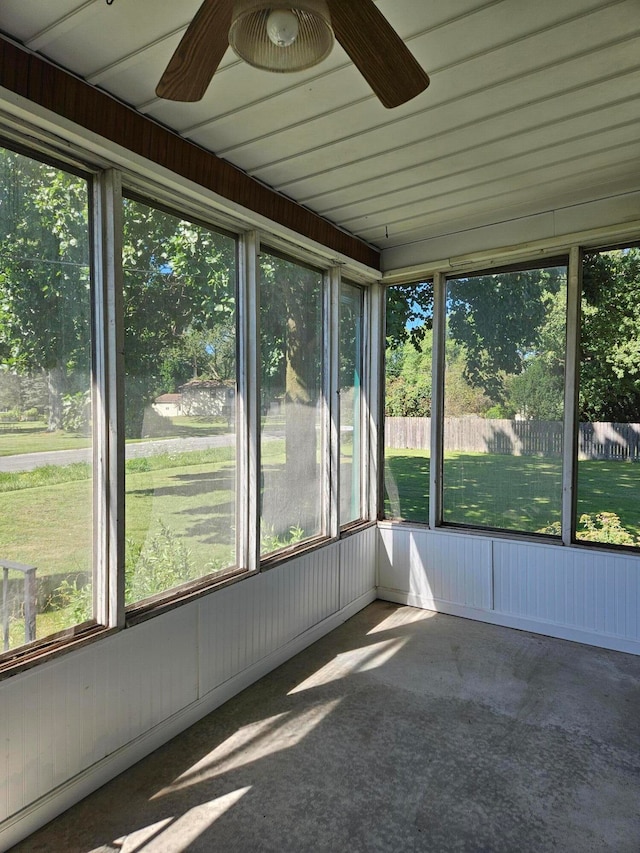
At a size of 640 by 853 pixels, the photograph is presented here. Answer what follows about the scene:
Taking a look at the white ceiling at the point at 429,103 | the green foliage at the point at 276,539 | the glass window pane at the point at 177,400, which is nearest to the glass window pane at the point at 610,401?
the white ceiling at the point at 429,103

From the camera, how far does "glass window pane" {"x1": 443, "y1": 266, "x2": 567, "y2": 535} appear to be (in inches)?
145

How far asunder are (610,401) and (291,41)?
3119 millimetres

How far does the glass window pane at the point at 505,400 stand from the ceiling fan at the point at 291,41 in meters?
2.58

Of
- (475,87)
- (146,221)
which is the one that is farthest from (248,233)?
(475,87)

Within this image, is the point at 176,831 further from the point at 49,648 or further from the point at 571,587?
the point at 571,587

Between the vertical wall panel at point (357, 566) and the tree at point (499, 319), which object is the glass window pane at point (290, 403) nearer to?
the vertical wall panel at point (357, 566)

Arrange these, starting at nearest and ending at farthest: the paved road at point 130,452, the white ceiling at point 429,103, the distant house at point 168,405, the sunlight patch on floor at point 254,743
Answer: the white ceiling at point 429,103, the paved road at point 130,452, the sunlight patch on floor at point 254,743, the distant house at point 168,405

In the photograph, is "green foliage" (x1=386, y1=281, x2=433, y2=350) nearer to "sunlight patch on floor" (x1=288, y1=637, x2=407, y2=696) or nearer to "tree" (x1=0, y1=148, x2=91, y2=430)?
"sunlight patch on floor" (x1=288, y1=637, x2=407, y2=696)

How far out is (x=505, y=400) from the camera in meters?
3.86

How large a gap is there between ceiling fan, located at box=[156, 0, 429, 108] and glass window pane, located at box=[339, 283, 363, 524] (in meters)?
2.54

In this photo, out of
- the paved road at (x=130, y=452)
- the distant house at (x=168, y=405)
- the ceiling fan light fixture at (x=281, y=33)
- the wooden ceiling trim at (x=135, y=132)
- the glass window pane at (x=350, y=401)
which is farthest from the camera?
the glass window pane at (x=350, y=401)

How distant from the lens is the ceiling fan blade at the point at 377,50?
124cm

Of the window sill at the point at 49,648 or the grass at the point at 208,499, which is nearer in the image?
the window sill at the point at 49,648

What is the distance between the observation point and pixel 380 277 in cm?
428
